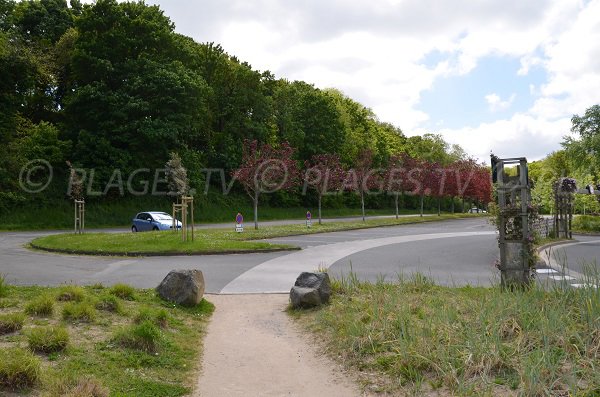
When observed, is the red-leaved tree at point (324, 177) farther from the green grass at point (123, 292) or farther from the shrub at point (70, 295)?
the shrub at point (70, 295)

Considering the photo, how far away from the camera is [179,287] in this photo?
887 cm

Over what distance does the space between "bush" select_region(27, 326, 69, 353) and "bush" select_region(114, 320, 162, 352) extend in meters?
0.65

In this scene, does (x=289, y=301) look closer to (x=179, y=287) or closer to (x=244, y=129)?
(x=179, y=287)

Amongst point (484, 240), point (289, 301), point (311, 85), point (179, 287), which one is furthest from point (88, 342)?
point (311, 85)

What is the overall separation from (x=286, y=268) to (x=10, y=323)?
8.32 metres

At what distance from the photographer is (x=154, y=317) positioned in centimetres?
733

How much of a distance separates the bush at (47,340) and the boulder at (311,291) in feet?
13.0

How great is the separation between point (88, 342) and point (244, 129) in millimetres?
42522

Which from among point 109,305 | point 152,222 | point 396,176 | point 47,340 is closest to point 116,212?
point 152,222

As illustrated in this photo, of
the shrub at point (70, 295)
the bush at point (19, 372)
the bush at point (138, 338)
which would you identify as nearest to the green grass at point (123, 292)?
the shrub at point (70, 295)

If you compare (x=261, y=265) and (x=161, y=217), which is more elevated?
(x=161, y=217)

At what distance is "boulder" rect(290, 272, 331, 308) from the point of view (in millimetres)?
8672

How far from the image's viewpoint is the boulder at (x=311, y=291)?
8672 mm

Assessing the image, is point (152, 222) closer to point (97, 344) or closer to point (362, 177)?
point (362, 177)
